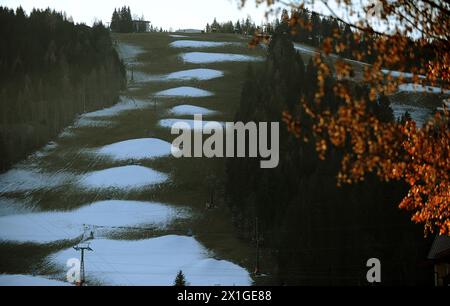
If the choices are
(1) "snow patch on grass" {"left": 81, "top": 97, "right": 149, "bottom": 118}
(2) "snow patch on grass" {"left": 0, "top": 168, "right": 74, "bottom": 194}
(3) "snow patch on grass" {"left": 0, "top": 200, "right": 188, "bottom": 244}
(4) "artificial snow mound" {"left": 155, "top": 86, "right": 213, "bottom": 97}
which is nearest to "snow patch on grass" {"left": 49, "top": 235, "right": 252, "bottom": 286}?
(3) "snow patch on grass" {"left": 0, "top": 200, "right": 188, "bottom": 244}

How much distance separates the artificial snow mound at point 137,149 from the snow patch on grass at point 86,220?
1888 cm

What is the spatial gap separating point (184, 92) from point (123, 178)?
165ft

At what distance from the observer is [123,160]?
11512 centimetres

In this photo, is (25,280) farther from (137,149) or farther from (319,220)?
(137,149)

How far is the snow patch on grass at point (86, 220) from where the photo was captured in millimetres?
88438

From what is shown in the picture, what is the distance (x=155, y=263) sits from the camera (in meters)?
75.2

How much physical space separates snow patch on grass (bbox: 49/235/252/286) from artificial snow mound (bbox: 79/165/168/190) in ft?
73.1

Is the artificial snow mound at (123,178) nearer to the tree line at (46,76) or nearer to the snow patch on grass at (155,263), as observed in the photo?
the tree line at (46,76)

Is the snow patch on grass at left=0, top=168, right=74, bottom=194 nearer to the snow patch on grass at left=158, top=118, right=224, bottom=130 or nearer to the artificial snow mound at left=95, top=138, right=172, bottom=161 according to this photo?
the artificial snow mound at left=95, top=138, right=172, bottom=161

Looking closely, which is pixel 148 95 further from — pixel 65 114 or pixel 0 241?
pixel 0 241

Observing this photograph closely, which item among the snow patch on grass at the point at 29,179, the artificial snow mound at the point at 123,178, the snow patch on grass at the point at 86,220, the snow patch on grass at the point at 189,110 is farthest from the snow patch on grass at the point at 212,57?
the snow patch on grass at the point at 86,220

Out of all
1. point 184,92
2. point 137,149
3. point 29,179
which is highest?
point 184,92

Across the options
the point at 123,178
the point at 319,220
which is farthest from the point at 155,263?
the point at 123,178
